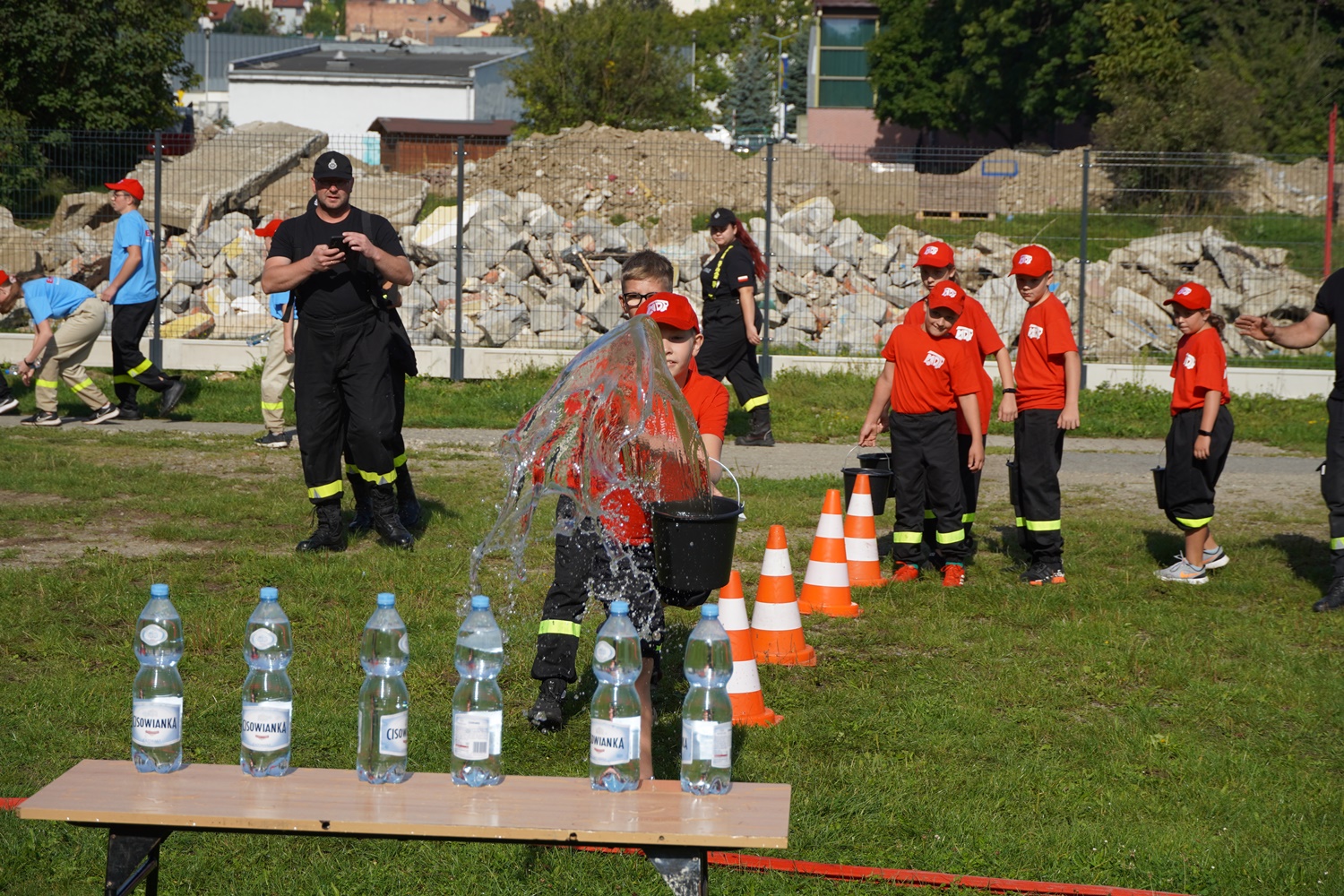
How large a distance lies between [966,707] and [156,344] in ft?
42.6

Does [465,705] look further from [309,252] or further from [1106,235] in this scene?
[1106,235]

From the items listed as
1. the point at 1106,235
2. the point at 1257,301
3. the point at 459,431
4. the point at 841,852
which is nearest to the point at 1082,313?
the point at 1106,235

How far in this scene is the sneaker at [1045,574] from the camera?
8.40m

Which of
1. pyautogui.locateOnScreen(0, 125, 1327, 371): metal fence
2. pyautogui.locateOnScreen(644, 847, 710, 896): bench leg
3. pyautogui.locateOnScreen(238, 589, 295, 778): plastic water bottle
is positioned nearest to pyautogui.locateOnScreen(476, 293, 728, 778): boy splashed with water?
pyautogui.locateOnScreen(644, 847, 710, 896): bench leg

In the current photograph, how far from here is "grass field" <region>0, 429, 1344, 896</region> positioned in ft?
15.3

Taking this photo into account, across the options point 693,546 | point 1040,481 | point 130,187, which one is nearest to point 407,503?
point 1040,481

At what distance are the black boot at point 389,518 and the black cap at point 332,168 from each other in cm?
195

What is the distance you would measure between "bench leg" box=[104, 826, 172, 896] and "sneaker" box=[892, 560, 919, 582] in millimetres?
5461

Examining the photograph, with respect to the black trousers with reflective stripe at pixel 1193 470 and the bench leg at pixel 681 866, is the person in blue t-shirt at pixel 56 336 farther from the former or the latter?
the bench leg at pixel 681 866

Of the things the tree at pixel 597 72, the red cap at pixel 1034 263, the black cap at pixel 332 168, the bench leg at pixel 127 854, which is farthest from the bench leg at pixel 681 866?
the tree at pixel 597 72

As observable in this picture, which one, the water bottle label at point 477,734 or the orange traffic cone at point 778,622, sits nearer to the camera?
the water bottle label at point 477,734

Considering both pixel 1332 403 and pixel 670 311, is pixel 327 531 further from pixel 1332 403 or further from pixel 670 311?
pixel 1332 403

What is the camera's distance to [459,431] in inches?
542

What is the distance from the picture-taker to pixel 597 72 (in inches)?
2036
